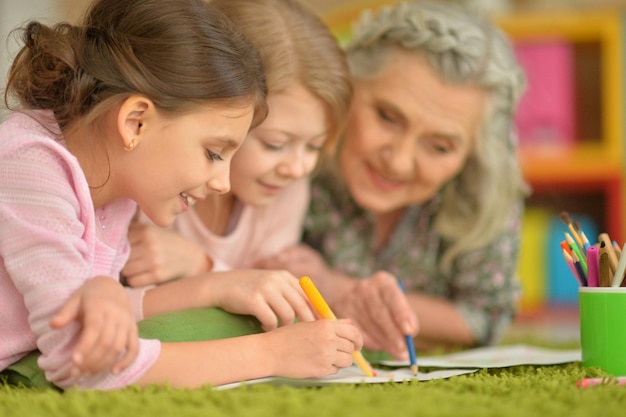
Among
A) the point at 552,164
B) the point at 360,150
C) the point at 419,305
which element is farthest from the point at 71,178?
the point at 552,164

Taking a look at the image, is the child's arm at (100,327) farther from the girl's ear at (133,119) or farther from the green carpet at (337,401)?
the girl's ear at (133,119)

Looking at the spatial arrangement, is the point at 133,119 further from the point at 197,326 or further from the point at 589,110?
the point at 589,110

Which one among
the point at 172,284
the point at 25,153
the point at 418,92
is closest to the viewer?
the point at 25,153

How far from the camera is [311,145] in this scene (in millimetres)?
1102

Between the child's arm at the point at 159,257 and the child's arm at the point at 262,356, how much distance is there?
11.5 inches

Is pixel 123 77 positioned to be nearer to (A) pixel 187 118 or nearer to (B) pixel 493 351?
(A) pixel 187 118

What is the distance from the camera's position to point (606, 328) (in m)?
0.84

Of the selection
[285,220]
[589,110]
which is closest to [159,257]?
[285,220]

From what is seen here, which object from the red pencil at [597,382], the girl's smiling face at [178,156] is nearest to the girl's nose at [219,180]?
the girl's smiling face at [178,156]

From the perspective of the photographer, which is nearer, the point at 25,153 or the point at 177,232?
the point at 25,153

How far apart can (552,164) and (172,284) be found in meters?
1.67

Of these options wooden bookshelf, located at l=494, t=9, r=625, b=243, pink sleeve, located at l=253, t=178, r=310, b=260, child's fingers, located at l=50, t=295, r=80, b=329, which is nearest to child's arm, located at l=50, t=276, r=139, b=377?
child's fingers, located at l=50, t=295, r=80, b=329

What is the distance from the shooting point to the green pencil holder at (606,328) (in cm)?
83

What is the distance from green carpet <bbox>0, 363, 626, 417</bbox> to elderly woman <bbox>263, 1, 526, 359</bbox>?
387 millimetres
